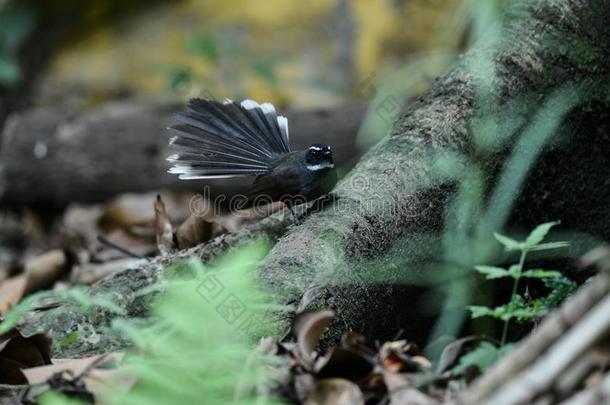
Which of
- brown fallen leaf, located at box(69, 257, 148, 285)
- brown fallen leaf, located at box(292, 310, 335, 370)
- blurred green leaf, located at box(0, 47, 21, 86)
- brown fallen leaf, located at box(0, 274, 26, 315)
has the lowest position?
brown fallen leaf, located at box(69, 257, 148, 285)

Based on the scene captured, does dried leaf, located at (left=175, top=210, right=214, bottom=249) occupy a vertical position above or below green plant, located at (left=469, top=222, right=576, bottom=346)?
below

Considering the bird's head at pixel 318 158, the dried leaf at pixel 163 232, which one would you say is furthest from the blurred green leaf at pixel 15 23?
the bird's head at pixel 318 158

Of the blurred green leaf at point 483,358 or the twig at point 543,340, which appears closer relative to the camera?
the twig at point 543,340

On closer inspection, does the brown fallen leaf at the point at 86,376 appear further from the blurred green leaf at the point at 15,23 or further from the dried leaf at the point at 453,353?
the blurred green leaf at the point at 15,23

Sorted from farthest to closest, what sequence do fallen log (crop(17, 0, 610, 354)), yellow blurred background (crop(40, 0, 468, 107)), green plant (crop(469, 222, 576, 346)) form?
yellow blurred background (crop(40, 0, 468, 107)), fallen log (crop(17, 0, 610, 354)), green plant (crop(469, 222, 576, 346))

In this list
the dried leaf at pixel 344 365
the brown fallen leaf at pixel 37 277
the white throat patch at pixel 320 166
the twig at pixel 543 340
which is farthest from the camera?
the brown fallen leaf at pixel 37 277

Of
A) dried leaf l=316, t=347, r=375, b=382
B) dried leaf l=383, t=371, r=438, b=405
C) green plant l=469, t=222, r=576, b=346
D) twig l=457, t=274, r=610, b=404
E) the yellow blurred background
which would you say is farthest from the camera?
the yellow blurred background

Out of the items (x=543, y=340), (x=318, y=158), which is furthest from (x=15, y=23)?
(x=543, y=340)

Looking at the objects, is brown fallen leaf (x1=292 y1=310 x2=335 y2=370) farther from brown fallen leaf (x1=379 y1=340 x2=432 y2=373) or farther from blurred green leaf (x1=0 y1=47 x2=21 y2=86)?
blurred green leaf (x1=0 y1=47 x2=21 y2=86)

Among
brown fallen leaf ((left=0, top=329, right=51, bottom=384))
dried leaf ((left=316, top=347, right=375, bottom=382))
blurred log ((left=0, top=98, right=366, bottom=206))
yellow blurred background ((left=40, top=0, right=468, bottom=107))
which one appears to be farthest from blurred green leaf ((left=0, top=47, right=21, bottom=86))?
dried leaf ((left=316, top=347, right=375, bottom=382))
